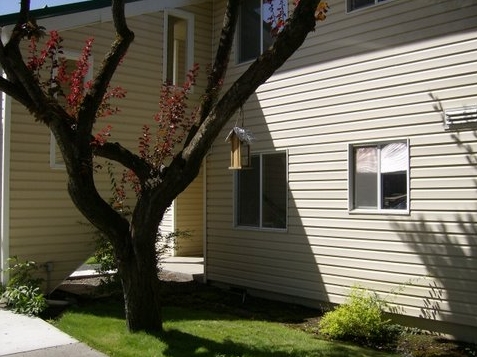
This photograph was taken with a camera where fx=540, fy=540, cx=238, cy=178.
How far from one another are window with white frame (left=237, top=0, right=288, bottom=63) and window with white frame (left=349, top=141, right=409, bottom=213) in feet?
10.6

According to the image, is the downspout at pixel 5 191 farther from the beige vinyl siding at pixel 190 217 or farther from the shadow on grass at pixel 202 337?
the beige vinyl siding at pixel 190 217

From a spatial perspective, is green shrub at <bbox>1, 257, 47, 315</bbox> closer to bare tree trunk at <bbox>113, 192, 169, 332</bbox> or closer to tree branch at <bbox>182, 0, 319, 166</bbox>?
bare tree trunk at <bbox>113, 192, 169, 332</bbox>

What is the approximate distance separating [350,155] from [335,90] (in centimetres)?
114

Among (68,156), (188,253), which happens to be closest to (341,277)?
(68,156)

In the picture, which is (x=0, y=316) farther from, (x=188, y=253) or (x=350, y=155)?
(x=188, y=253)

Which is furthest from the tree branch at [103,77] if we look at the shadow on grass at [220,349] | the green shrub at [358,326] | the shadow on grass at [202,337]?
the green shrub at [358,326]

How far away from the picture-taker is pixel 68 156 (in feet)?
19.6

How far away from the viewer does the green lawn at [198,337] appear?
6.11 metres

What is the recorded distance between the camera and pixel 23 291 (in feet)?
27.7

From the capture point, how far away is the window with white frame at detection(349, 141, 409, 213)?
7.95m

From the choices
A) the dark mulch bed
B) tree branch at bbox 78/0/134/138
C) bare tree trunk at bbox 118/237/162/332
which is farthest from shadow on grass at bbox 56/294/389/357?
tree branch at bbox 78/0/134/138

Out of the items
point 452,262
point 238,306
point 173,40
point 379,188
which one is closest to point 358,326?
point 452,262

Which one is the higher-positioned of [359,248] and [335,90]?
[335,90]

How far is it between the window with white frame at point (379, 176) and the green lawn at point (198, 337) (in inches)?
89.5
